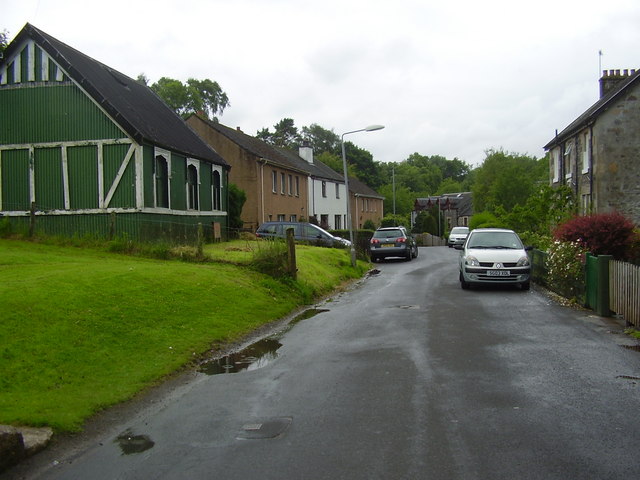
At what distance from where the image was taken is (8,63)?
20.6 metres

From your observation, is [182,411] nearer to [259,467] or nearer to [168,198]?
[259,467]

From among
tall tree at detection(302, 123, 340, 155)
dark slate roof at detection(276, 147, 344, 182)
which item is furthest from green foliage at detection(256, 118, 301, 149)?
dark slate roof at detection(276, 147, 344, 182)

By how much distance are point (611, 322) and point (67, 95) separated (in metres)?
17.9

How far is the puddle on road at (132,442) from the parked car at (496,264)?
12.4 meters

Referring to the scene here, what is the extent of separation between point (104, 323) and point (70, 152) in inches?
526

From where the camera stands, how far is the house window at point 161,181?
2111 centimetres

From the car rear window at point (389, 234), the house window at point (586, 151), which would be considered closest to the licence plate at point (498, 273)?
the car rear window at point (389, 234)

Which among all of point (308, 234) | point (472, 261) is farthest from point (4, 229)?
point (472, 261)

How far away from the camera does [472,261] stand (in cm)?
1638

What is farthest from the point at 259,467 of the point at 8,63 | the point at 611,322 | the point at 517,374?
the point at 8,63

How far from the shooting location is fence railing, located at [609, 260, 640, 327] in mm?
10125

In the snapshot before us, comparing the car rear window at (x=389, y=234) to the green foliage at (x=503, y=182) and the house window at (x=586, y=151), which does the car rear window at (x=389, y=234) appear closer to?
the house window at (x=586, y=151)

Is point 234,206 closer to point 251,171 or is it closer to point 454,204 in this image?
point 251,171

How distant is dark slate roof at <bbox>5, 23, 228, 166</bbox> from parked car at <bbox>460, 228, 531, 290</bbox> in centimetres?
1118
